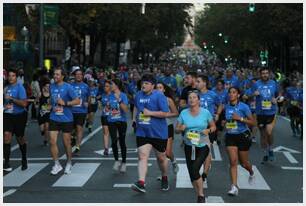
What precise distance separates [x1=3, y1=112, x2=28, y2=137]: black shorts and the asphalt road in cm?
68

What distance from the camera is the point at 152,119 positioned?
9.82 meters

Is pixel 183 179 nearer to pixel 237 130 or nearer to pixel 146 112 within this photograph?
pixel 237 130

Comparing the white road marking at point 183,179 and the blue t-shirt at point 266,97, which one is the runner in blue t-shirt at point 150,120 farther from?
the blue t-shirt at point 266,97

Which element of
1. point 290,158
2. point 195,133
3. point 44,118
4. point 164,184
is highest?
point 195,133

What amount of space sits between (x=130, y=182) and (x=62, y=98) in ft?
6.22

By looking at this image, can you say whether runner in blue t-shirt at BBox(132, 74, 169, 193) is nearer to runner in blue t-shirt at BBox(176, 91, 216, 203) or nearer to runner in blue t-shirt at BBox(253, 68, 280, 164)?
runner in blue t-shirt at BBox(176, 91, 216, 203)

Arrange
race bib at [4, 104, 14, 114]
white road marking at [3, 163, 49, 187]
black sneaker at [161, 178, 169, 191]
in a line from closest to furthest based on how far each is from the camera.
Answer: black sneaker at [161, 178, 169, 191] < white road marking at [3, 163, 49, 187] < race bib at [4, 104, 14, 114]

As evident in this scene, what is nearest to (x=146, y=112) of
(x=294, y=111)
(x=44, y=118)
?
(x=44, y=118)

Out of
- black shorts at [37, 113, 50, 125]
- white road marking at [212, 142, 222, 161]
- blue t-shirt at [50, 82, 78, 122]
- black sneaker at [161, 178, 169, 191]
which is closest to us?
black sneaker at [161, 178, 169, 191]

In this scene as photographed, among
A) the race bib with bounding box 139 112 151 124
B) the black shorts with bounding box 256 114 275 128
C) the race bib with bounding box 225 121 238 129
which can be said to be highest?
the race bib with bounding box 139 112 151 124

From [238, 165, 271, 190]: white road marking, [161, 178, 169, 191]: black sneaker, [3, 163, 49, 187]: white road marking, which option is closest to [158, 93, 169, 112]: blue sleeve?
[161, 178, 169, 191]: black sneaker

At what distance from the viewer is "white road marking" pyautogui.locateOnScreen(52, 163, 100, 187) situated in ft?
33.9

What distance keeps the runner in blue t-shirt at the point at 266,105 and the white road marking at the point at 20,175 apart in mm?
4075

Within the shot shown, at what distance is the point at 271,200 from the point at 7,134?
15.1ft
